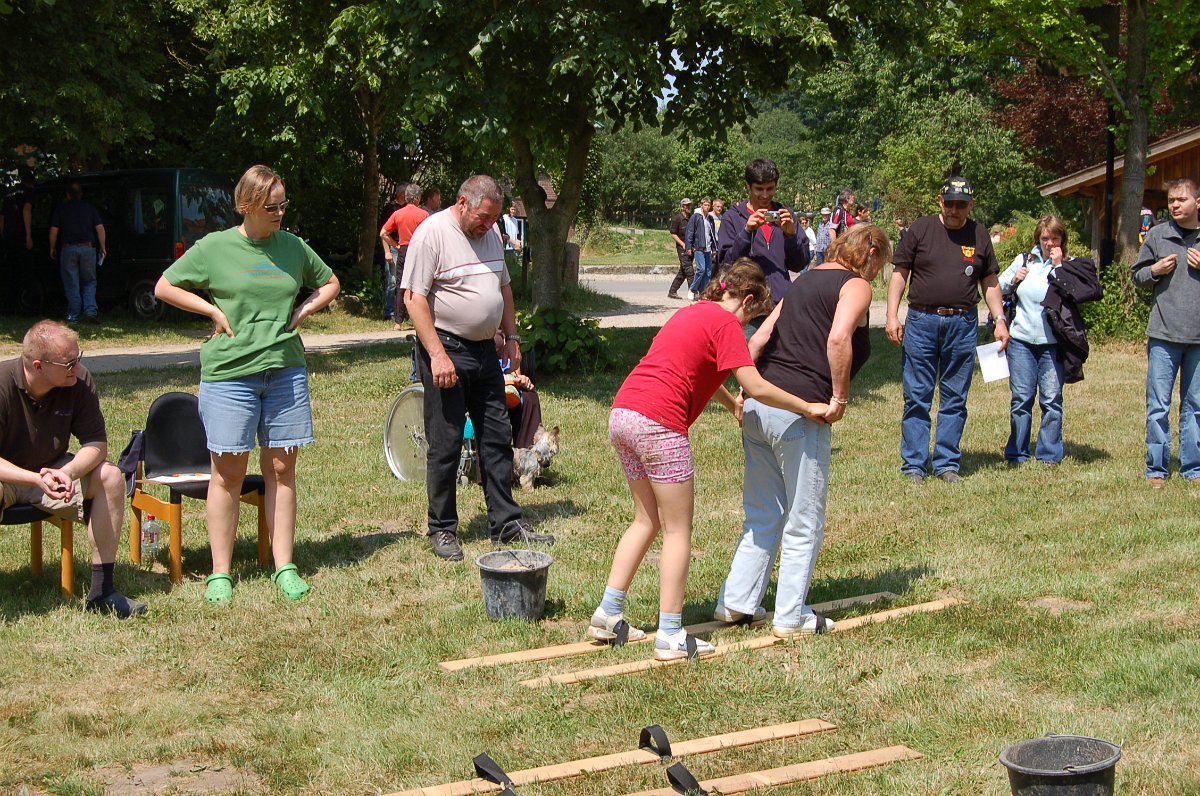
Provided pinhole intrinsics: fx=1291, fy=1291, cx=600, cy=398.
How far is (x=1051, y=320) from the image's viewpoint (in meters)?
9.57

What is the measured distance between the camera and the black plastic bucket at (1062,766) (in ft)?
12.1

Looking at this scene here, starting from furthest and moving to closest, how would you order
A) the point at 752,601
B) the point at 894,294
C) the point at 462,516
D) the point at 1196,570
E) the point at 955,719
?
the point at 894,294 → the point at 462,516 → the point at 1196,570 → the point at 752,601 → the point at 955,719

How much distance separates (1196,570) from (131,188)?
16.4m

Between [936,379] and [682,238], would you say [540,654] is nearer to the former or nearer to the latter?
[936,379]

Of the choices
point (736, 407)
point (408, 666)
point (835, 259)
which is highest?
point (835, 259)

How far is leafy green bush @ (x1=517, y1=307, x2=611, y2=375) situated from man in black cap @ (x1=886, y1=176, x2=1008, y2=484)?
494 centimetres

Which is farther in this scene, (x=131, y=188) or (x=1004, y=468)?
(x=131, y=188)

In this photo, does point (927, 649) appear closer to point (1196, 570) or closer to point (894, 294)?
point (1196, 570)

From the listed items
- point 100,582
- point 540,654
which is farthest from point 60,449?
point 540,654

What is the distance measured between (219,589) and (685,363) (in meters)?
2.69

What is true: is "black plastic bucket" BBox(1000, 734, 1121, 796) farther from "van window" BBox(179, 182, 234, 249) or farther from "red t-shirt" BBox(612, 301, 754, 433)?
"van window" BBox(179, 182, 234, 249)

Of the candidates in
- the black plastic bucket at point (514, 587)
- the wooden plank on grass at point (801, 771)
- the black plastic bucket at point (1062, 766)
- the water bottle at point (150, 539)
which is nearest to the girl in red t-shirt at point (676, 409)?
the black plastic bucket at point (514, 587)

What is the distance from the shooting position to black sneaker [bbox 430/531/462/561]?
23.6 ft

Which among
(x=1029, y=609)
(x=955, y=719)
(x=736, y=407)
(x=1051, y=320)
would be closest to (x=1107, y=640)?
(x=1029, y=609)
